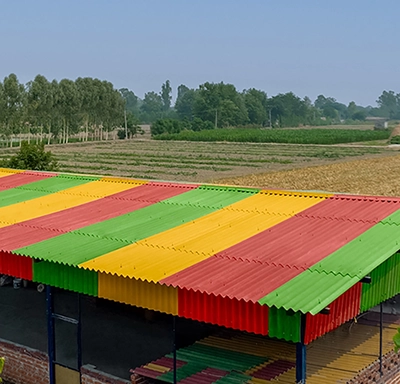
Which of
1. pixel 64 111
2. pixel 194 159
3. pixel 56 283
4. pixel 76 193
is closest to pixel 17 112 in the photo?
pixel 64 111

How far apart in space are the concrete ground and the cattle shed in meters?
1.16

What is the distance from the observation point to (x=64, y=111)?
339 ft

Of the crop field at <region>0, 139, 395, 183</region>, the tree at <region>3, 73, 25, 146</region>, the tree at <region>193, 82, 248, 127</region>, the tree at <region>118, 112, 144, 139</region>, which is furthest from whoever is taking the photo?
the tree at <region>193, 82, 248, 127</region>

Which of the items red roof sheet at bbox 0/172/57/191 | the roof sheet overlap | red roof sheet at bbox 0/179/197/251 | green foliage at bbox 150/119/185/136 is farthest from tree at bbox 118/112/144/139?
red roof sheet at bbox 0/179/197/251

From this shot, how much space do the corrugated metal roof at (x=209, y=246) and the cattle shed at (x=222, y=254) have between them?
0.06 ft

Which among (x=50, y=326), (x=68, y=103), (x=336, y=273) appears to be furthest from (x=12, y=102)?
(x=336, y=273)

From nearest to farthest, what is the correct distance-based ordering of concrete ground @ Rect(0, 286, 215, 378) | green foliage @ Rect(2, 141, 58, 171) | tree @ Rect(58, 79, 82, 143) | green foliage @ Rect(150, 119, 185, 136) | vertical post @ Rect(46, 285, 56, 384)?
vertical post @ Rect(46, 285, 56, 384) < concrete ground @ Rect(0, 286, 215, 378) < green foliage @ Rect(2, 141, 58, 171) < tree @ Rect(58, 79, 82, 143) < green foliage @ Rect(150, 119, 185, 136)

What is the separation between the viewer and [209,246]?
401 inches

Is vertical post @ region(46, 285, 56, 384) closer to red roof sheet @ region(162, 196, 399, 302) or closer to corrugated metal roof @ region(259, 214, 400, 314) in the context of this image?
red roof sheet @ region(162, 196, 399, 302)

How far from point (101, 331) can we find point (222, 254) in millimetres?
5104

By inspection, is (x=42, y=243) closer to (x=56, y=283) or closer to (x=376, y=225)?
(x=56, y=283)

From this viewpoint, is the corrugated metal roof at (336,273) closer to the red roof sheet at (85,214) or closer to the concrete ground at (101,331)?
the concrete ground at (101,331)

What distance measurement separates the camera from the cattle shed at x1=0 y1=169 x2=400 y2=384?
7.91 metres

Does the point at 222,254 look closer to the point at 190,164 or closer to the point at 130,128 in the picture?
the point at 190,164
